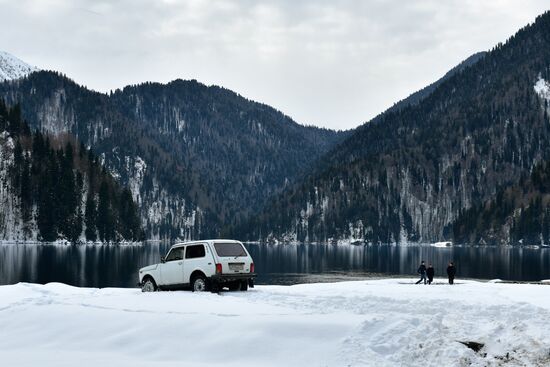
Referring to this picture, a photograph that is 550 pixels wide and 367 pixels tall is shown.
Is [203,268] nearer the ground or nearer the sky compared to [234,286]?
nearer the sky

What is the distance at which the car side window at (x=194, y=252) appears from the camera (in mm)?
27062

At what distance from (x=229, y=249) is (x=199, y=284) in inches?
81.4

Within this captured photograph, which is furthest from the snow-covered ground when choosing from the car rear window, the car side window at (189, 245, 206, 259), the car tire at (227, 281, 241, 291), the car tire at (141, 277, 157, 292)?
the car tire at (141, 277, 157, 292)

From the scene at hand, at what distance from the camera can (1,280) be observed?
2921 inches

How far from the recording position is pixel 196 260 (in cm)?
2688

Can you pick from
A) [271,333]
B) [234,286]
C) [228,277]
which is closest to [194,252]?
[228,277]

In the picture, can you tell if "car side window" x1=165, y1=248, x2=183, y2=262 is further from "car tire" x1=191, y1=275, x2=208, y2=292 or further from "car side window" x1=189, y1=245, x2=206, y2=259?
"car tire" x1=191, y1=275, x2=208, y2=292

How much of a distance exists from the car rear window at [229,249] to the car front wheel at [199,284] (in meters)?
1.30

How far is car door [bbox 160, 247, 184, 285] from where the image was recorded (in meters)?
27.4

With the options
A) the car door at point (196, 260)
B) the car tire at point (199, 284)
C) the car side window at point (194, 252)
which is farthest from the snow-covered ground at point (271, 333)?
the car side window at point (194, 252)

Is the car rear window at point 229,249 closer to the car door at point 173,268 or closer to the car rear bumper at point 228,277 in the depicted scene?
the car rear bumper at point 228,277

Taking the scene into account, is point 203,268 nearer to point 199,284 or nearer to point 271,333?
point 199,284

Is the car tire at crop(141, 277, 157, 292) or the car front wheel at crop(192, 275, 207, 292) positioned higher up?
the car front wheel at crop(192, 275, 207, 292)

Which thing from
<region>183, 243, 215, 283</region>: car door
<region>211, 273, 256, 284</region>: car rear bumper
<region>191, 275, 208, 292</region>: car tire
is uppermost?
<region>183, 243, 215, 283</region>: car door
